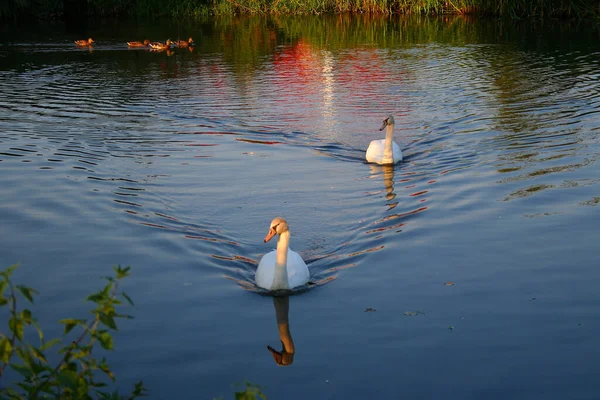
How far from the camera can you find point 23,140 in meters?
Result: 16.4

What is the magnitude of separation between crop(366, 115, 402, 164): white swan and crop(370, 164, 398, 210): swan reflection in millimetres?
119

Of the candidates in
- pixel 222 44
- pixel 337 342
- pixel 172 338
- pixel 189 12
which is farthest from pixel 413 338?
pixel 189 12

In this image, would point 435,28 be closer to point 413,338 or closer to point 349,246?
point 349,246

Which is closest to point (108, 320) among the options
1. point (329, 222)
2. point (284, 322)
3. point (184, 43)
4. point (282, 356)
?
point (282, 356)

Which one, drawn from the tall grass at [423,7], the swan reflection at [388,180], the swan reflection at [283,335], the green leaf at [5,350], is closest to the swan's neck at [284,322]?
the swan reflection at [283,335]

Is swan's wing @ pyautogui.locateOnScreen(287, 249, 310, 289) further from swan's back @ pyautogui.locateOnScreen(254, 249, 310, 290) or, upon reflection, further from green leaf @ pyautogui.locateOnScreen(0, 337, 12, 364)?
green leaf @ pyautogui.locateOnScreen(0, 337, 12, 364)

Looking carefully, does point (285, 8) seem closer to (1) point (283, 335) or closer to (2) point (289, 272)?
(2) point (289, 272)

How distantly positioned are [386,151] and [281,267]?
609cm

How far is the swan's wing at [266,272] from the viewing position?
884 cm

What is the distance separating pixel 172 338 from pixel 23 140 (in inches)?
387

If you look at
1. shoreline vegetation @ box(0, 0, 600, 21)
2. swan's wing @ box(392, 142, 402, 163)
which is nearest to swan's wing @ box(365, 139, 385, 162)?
swan's wing @ box(392, 142, 402, 163)

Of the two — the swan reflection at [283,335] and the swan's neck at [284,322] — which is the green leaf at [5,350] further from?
the swan's neck at [284,322]

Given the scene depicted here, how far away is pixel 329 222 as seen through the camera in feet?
36.6

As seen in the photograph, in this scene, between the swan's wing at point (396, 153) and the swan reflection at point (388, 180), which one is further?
the swan's wing at point (396, 153)
